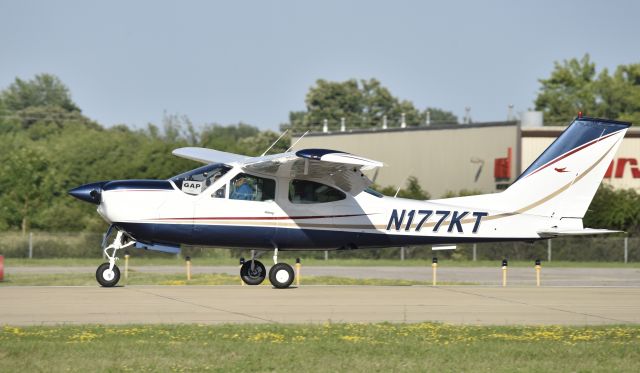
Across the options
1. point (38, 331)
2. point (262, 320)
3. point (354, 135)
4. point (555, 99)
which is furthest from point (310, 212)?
point (555, 99)

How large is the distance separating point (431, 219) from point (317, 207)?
234 centimetres

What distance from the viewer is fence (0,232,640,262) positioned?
142 ft

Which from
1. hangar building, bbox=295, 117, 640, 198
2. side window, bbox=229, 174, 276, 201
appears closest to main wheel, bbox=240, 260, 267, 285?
side window, bbox=229, 174, 276, 201

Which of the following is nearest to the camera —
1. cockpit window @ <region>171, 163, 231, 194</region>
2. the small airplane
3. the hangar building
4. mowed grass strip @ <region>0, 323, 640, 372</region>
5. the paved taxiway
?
mowed grass strip @ <region>0, 323, 640, 372</region>

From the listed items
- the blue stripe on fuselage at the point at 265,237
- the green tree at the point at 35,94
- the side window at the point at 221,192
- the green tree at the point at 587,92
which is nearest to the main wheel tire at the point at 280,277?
the blue stripe on fuselage at the point at 265,237

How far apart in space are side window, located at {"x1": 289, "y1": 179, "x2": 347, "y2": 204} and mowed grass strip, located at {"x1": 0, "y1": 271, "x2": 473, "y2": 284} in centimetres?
518

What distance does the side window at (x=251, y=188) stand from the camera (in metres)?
19.9

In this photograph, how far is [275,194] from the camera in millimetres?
20125

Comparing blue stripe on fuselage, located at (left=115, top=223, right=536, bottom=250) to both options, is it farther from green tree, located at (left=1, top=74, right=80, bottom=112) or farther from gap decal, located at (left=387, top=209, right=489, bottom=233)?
green tree, located at (left=1, top=74, right=80, bottom=112)

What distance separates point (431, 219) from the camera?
A: 20.9 meters

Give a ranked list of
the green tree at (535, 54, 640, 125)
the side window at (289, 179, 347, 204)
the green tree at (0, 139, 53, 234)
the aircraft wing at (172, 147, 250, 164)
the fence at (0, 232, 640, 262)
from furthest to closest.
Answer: the green tree at (535, 54, 640, 125) < the green tree at (0, 139, 53, 234) < the fence at (0, 232, 640, 262) < the aircraft wing at (172, 147, 250, 164) < the side window at (289, 179, 347, 204)

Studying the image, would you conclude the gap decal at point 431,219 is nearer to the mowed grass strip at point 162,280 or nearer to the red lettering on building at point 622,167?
the mowed grass strip at point 162,280

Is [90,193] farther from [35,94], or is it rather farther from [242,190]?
[35,94]

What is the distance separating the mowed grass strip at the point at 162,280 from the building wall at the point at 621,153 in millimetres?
21137
